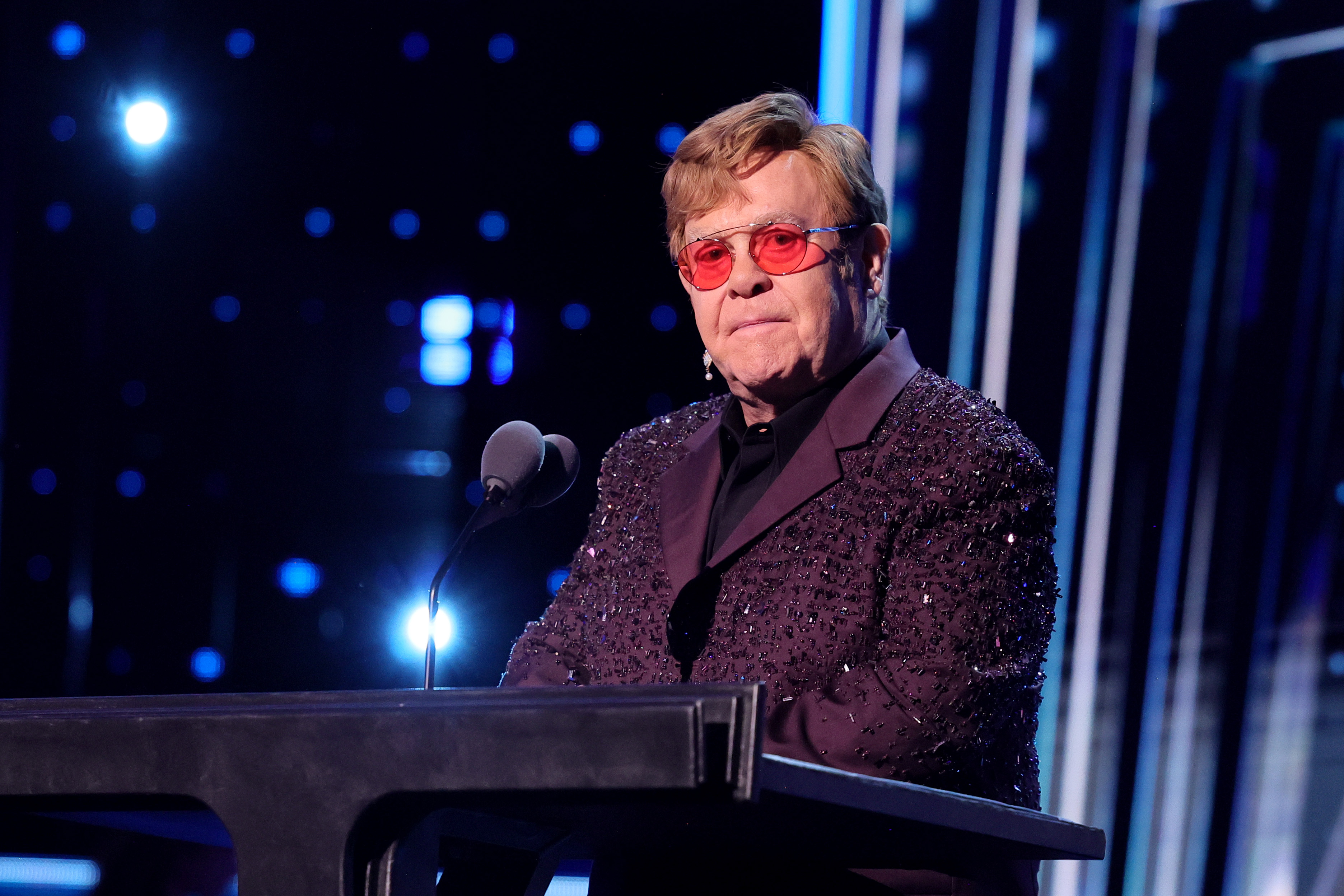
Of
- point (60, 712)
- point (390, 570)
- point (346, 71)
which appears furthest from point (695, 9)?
point (60, 712)

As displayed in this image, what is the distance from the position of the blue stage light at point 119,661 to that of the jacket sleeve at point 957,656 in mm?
2601

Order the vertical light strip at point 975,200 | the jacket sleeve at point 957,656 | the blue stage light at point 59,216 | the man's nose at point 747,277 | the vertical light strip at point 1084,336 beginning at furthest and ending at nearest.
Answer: the blue stage light at point 59,216, the vertical light strip at point 975,200, the vertical light strip at point 1084,336, the man's nose at point 747,277, the jacket sleeve at point 957,656

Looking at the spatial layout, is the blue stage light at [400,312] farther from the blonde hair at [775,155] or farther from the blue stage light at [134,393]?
the blonde hair at [775,155]

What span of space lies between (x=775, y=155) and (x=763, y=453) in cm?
42

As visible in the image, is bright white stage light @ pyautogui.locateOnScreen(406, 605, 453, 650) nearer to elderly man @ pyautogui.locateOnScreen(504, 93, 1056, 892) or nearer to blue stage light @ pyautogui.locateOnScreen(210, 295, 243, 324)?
blue stage light @ pyautogui.locateOnScreen(210, 295, 243, 324)

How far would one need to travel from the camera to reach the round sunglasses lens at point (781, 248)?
1.78 m

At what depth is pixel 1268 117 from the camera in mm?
2455

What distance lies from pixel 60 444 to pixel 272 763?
3000mm

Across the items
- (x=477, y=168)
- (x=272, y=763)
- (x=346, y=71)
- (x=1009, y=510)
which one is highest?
(x=346, y=71)

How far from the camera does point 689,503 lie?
1.84m

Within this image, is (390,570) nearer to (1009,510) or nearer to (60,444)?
(60,444)

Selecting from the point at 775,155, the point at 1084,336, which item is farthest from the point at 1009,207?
the point at 775,155

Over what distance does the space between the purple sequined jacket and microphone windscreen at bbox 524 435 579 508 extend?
0.23 m

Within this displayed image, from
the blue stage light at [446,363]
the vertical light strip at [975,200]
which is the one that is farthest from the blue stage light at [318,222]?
the vertical light strip at [975,200]
